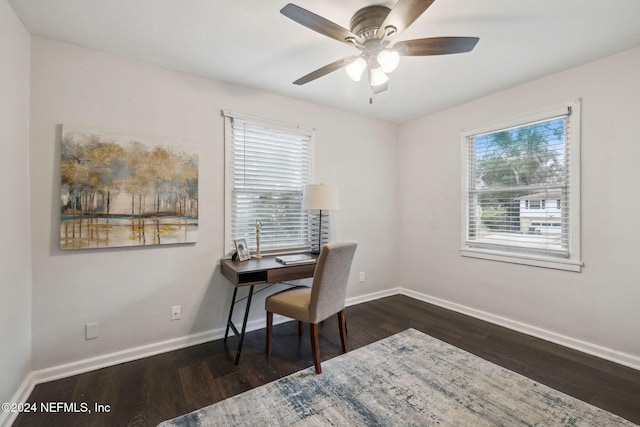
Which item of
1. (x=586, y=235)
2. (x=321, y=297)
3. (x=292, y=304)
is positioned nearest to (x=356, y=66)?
(x=321, y=297)

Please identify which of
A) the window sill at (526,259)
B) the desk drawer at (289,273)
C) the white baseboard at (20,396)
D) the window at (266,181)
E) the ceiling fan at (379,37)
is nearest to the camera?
the ceiling fan at (379,37)

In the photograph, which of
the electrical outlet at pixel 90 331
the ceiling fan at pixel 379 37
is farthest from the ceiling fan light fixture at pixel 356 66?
the electrical outlet at pixel 90 331

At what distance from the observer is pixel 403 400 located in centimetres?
176

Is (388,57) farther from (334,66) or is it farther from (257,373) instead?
(257,373)

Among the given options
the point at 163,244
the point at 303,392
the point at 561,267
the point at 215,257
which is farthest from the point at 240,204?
the point at 561,267

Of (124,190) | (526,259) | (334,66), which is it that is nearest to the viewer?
(334,66)

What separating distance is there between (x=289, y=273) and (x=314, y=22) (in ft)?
5.98

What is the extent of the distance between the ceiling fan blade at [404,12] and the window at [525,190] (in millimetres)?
2032

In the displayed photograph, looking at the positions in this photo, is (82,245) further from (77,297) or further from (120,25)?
(120,25)

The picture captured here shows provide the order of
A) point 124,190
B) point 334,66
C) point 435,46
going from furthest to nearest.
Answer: point 124,190 < point 334,66 < point 435,46

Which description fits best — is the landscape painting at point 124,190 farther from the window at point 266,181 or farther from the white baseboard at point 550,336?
the white baseboard at point 550,336

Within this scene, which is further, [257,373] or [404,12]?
[257,373]

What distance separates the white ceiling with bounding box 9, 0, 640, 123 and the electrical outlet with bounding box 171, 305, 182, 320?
6.87 feet

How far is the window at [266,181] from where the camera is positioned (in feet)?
8.87
